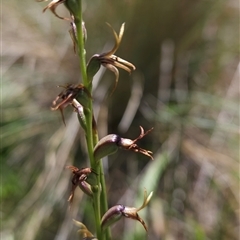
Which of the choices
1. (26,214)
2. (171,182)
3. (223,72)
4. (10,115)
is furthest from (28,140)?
(223,72)

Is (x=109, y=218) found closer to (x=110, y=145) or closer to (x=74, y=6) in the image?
(x=110, y=145)

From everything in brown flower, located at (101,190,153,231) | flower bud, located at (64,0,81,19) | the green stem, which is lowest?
brown flower, located at (101,190,153,231)

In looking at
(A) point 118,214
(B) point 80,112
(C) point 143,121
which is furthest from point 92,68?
(C) point 143,121

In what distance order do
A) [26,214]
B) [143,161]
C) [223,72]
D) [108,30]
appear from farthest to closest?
[223,72] < [108,30] < [143,161] < [26,214]

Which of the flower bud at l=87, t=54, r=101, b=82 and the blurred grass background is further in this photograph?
the blurred grass background

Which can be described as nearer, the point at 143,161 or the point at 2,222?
the point at 2,222

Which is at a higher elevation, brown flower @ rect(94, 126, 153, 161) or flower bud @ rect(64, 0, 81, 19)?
flower bud @ rect(64, 0, 81, 19)

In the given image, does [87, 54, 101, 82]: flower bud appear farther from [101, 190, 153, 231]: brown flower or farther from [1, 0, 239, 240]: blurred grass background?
[1, 0, 239, 240]: blurred grass background

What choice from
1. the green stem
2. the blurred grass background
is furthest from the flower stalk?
the blurred grass background

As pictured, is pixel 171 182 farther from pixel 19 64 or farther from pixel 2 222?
pixel 19 64
